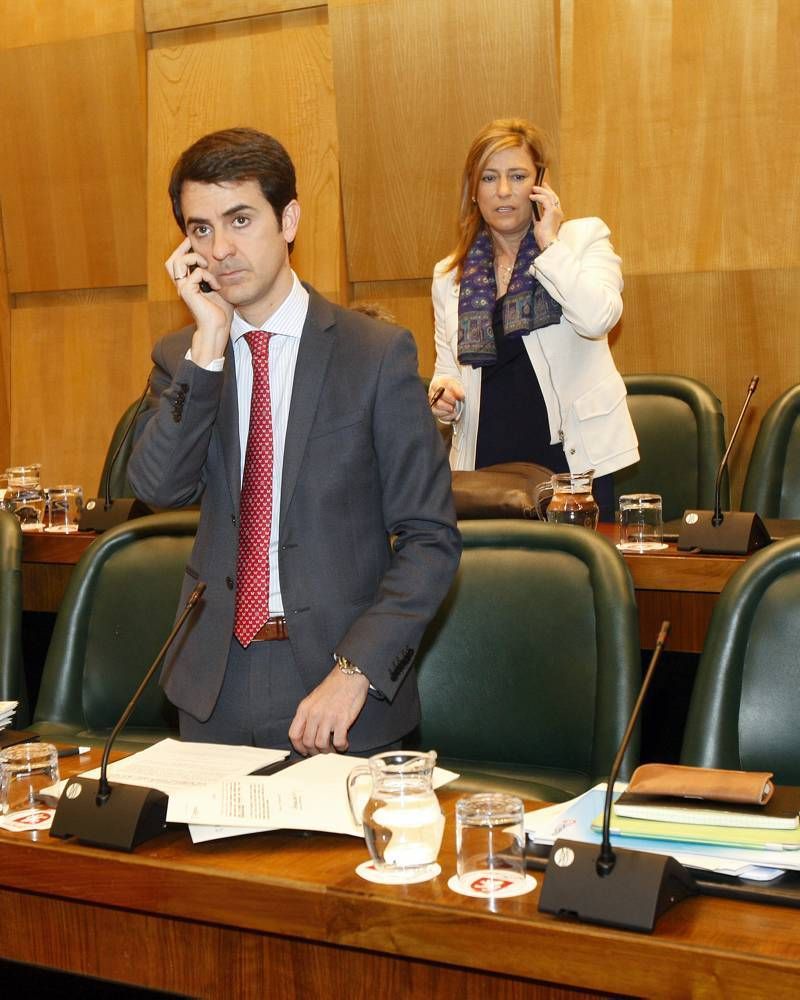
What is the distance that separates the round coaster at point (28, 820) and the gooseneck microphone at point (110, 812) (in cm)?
5

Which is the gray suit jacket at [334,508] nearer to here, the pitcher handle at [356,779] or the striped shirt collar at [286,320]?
the striped shirt collar at [286,320]

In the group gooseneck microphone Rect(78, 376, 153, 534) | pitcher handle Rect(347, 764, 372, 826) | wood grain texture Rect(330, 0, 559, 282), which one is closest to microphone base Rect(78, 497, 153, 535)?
gooseneck microphone Rect(78, 376, 153, 534)

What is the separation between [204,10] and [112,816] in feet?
14.5

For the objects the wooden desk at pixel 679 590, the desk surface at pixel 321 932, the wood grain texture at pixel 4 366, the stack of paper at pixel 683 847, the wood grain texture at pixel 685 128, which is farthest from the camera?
the wood grain texture at pixel 4 366

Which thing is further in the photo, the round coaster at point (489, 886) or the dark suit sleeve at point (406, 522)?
the dark suit sleeve at point (406, 522)

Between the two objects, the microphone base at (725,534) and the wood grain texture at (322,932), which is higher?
the microphone base at (725,534)

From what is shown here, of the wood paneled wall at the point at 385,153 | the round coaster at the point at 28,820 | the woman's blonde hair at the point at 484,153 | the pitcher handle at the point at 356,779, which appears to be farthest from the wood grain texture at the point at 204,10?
the pitcher handle at the point at 356,779

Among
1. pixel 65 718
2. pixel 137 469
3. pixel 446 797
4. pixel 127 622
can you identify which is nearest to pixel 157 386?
pixel 137 469

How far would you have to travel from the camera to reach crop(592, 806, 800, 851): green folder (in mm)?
1278

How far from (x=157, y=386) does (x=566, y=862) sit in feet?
4.14

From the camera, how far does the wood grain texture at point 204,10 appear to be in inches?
201

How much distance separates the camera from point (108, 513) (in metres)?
3.62

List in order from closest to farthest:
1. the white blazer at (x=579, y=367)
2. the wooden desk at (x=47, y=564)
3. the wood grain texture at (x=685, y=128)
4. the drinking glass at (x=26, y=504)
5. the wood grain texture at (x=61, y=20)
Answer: the white blazer at (x=579, y=367) → the wooden desk at (x=47, y=564) → the drinking glass at (x=26, y=504) → the wood grain texture at (x=685, y=128) → the wood grain texture at (x=61, y=20)

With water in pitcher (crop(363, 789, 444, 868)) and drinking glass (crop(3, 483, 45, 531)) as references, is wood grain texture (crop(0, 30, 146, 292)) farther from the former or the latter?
water in pitcher (crop(363, 789, 444, 868))
